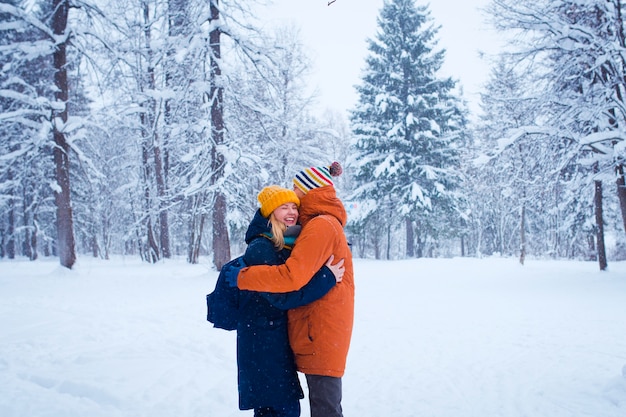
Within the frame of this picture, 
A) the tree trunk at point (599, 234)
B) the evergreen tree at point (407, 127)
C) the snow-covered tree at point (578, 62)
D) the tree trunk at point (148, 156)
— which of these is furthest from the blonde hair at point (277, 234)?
the evergreen tree at point (407, 127)

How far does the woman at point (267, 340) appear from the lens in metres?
2.74

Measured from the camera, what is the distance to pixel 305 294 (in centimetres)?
264

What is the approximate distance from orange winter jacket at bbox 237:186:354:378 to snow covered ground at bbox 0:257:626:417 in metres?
1.85

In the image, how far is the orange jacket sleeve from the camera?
8.27 ft

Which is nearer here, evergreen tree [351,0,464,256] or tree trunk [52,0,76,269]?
tree trunk [52,0,76,269]

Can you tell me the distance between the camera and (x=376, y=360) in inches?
233

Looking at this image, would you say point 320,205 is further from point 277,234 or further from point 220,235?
point 220,235

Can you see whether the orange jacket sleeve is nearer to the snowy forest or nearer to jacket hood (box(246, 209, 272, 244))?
jacket hood (box(246, 209, 272, 244))

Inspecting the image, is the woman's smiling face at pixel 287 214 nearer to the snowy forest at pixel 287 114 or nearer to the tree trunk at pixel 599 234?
the snowy forest at pixel 287 114

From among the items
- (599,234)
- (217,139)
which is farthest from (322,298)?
(599,234)

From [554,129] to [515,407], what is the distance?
353 inches

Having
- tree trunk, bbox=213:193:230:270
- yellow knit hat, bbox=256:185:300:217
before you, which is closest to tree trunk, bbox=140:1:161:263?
tree trunk, bbox=213:193:230:270

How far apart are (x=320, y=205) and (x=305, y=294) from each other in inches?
26.8

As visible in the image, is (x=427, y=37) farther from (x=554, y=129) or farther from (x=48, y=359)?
(x=48, y=359)
